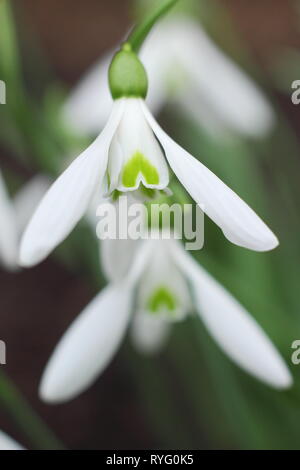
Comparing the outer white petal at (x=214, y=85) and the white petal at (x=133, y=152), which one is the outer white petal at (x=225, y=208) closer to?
the white petal at (x=133, y=152)

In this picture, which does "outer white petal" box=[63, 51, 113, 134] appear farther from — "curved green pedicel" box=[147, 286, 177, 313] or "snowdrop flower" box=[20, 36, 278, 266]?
"snowdrop flower" box=[20, 36, 278, 266]

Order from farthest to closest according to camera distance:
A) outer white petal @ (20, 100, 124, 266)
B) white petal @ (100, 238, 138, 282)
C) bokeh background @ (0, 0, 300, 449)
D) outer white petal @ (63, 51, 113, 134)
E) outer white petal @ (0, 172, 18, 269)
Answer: outer white petal @ (63, 51, 113, 134), bokeh background @ (0, 0, 300, 449), outer white petal @ (0, 172, 18, 269), white petal @ (100, 238, 138, 282), outer white petal @ (20, 100, 124, 266)

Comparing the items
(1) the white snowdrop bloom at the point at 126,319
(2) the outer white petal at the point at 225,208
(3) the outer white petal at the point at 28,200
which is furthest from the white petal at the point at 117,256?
(3) the outer white petal at the point at 28,200

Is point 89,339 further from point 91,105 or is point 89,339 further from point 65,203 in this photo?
point 91,105

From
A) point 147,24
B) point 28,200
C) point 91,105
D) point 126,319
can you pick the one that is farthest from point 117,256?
point 91,105

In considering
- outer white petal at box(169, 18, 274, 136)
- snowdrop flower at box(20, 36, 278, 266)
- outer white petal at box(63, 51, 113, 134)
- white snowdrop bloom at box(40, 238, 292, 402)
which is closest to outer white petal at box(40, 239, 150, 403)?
white snowdrop bloom at box(40, 238, 292, 402)
